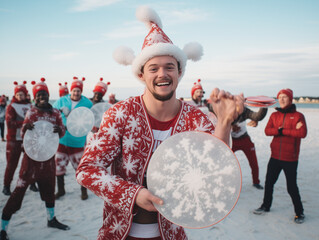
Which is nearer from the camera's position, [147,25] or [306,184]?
[147,25]

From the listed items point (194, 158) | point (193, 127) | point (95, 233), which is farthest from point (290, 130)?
point (95, 233)

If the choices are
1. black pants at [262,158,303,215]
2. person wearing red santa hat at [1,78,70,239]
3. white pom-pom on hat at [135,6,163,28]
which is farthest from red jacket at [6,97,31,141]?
black pants at [262,158,303,215]

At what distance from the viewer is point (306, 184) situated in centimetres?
511

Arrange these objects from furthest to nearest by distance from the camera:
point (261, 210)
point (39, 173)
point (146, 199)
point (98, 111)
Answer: point (98, 111) → point (261, 210) → point (39, 173) → point (146, 199)

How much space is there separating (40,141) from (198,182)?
116 inches

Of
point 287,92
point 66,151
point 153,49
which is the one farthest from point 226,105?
point 66,151

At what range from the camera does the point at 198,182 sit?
44.9 inches

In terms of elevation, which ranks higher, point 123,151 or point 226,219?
point 123,151

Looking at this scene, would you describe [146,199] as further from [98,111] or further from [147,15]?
[98,111]

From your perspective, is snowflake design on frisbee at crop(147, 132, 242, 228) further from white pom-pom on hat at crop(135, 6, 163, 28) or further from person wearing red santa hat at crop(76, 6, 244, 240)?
white pom-pom on hat at crop(135, 6, 163, 28)

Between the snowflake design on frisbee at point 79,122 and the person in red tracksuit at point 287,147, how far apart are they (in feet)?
11.3

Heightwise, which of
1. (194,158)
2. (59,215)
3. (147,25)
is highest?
(147,25)

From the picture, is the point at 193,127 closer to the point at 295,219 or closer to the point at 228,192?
the point at 228,192

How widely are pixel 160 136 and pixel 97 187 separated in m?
0.51
